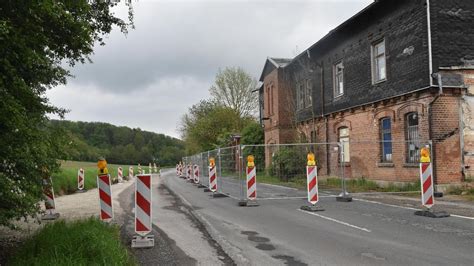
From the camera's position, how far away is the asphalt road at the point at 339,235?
640cm

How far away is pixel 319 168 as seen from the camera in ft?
52.2

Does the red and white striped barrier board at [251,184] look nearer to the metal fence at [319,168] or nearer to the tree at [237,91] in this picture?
the metal fence at [319,168]

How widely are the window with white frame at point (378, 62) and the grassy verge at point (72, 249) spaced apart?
51.7ft

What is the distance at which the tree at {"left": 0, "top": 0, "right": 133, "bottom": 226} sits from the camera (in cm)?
500

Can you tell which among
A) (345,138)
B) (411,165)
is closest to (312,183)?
(411,165)

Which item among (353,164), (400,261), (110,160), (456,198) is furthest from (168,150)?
(400,261)

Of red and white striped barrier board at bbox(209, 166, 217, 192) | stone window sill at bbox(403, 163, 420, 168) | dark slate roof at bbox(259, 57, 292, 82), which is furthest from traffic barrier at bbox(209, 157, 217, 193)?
dark slate roof at bbox(259, 57, 292, 82)

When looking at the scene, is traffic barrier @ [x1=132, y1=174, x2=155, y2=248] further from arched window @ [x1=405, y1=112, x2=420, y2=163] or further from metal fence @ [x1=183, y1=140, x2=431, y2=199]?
arched window @ [x1=405, y1=112, x2=420, y2=163]

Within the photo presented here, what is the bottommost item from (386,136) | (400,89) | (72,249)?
(72,249)

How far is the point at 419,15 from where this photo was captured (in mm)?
16422

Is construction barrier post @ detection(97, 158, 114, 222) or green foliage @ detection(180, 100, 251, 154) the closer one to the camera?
construction barrier post @ detection(97, 158, 114, 222)

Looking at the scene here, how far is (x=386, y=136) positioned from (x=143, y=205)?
46.5 ft

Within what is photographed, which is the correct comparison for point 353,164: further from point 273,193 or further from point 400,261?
point 400,261

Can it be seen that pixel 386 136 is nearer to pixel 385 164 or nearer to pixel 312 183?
pixel 385 164
